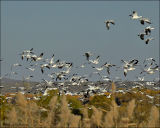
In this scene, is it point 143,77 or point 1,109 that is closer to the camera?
point 1,109

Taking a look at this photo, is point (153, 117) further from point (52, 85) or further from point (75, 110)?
point (52, 85)

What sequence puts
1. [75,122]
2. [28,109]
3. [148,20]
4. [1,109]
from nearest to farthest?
1. [75,122]
2. [28,109]
3. [1,109]
4. [148,20]

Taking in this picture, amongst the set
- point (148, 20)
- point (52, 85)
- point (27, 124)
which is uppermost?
point (148, 20)

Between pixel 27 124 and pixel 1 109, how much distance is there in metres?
4.08

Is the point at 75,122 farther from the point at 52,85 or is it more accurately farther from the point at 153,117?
the point at 52,85

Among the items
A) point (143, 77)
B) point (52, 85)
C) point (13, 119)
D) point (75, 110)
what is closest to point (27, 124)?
point (13, 119)

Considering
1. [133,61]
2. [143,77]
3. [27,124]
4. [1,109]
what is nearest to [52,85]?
[133,61]

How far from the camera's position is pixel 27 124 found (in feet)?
27.2

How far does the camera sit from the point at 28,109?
8.15m

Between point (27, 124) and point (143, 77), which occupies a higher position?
point (143, 77)

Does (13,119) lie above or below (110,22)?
below

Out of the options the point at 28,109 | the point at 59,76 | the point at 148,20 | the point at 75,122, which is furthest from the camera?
the point at 59,76

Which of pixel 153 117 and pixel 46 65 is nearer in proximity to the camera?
pixel 153 117

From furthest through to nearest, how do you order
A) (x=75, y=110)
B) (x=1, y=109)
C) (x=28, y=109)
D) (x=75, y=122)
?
1. (x=75, y=110)
2. (x=1, y=109)
3. (x=28, y=109)
4. (x=75, y=122)
